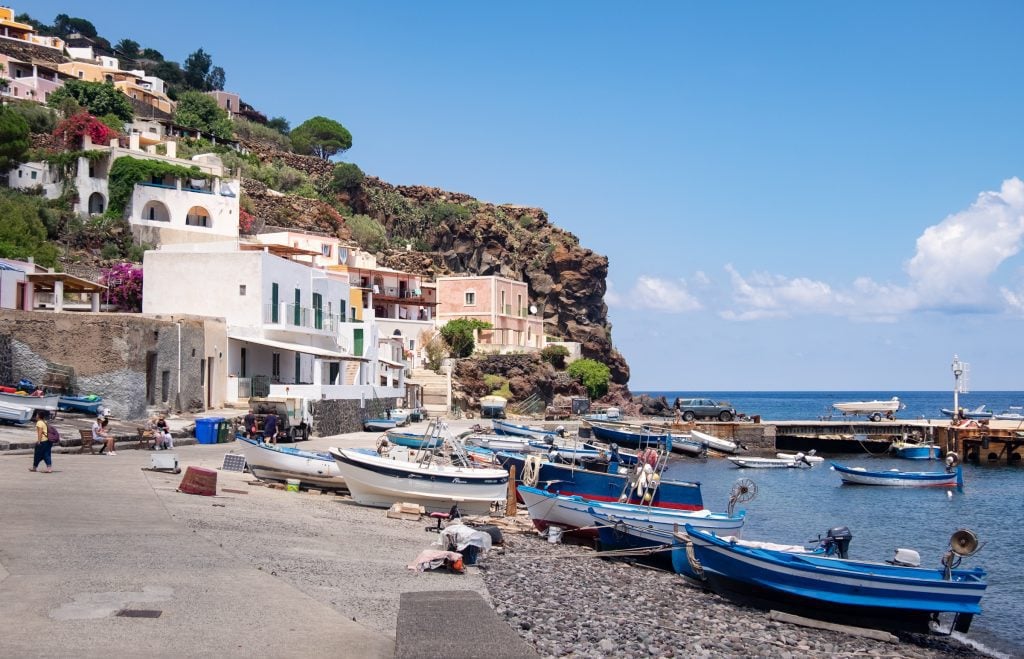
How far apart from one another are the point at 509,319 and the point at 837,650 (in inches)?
2714

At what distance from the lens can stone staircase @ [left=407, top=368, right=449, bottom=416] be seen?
2516 inches

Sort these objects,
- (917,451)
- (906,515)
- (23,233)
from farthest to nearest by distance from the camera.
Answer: (917,451) < (23,233) < (906,515)

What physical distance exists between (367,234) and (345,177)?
9.94 meters

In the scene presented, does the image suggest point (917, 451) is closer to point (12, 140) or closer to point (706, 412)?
point (706, 412)

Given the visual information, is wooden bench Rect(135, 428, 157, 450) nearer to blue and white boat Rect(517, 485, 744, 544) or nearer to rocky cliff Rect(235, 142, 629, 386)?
blue and white boat Rect(517, 485, 744, 544)

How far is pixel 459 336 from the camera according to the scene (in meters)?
75.2

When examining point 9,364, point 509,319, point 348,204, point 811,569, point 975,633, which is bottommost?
point 975,633

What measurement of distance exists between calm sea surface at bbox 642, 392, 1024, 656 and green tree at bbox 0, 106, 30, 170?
154 feet

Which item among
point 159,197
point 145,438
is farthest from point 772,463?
point 159,197

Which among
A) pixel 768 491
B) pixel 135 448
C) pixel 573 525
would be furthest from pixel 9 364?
pixel 768 491

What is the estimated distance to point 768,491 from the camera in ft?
132

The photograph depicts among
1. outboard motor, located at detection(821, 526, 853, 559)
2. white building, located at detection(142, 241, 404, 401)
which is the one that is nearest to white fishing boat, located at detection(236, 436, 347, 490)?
outboard motor, located at detection(821, 526, 853, 559)

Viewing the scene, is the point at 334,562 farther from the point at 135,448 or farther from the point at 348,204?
the point at 348,204

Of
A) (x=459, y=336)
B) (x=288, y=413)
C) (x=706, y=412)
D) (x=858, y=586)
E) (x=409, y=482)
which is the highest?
(x=459, y=336)
